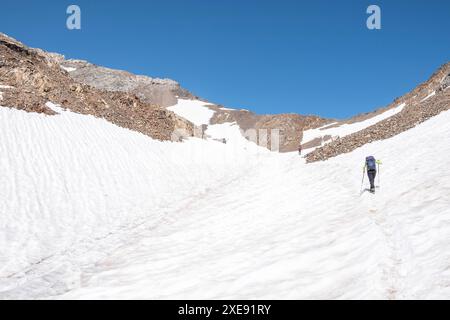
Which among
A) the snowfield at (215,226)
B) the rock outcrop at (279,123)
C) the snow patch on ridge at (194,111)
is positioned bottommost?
the snowfield at (215,226)

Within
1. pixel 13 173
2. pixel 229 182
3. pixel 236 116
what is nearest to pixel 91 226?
pixel 13 173

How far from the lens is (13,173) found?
17.9 m

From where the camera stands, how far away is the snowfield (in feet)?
27.5

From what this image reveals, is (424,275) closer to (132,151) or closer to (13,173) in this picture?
(13,173)

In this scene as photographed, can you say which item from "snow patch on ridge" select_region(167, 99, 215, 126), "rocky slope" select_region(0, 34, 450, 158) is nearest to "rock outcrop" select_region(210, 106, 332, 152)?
"snow patch on ridge" select_region(167, 99, 215, 126)

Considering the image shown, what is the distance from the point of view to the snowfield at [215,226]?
8.39 m

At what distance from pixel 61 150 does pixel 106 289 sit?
16260 millimetres

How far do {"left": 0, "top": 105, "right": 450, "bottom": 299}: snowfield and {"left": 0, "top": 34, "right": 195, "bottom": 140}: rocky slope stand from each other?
152 inches

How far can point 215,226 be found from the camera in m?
14.5

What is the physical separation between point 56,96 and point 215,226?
25.5 meters

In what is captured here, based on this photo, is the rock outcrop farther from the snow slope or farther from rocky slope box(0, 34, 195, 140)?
rocky slope box(0, 34, 195, 140)

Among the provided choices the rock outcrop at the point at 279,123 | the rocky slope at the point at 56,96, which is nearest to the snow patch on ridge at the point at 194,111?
the rock outcrop at the point at 279,123

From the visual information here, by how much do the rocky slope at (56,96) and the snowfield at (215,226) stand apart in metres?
3.86

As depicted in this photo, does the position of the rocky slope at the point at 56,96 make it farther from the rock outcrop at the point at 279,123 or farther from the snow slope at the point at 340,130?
the rock outcrop at the point at 279,123
